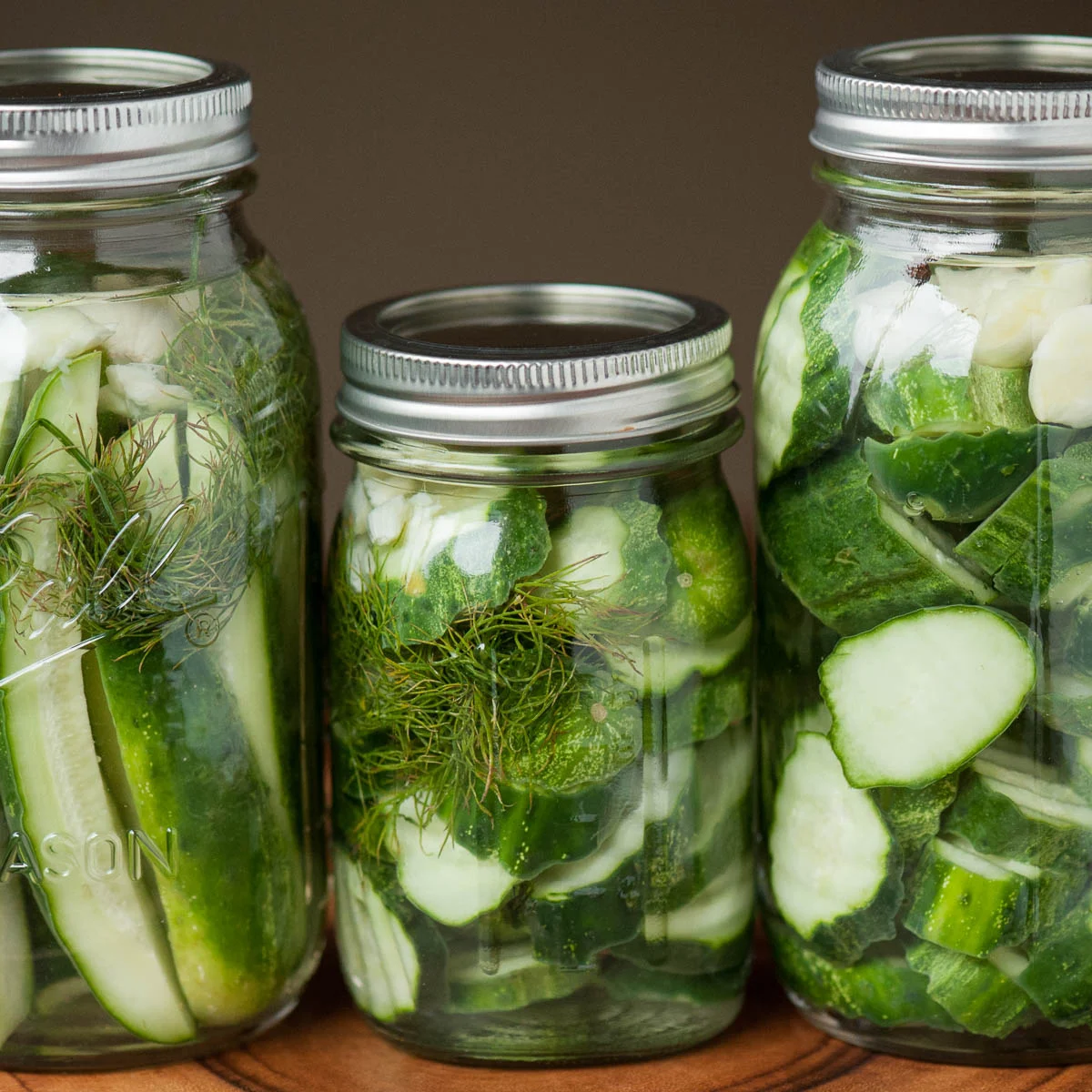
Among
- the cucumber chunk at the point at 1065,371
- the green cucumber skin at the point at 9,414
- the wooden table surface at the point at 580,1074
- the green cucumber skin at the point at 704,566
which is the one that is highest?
the cucumber chunk at the point at 1065,371

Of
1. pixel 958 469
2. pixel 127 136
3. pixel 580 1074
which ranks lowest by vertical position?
pixel 580 1074

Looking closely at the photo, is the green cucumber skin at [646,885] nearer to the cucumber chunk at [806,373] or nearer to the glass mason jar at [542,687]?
the glass mason jar at [542,687]

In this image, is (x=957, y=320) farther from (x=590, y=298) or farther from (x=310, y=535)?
(x=310, y=535)

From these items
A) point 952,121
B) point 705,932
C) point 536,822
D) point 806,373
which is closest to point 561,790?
point 536,822

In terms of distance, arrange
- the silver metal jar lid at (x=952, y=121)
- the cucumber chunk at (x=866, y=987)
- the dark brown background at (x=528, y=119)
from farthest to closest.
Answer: the dark brown background at (x=528, y=119), the cucumber chunk at (x=866, y=987), the silver metal jar lid at (x=952, y=121)

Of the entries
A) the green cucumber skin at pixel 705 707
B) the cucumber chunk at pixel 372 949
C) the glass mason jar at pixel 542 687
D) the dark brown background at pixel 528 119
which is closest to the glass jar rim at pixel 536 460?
the glass mason jar at pixel 542 687

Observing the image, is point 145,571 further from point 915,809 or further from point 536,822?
point 915,809

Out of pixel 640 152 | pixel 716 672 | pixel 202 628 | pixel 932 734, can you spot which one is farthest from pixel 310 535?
pixel 640 152

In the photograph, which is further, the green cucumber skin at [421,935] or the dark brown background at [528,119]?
the dark brown background at [528,119]
